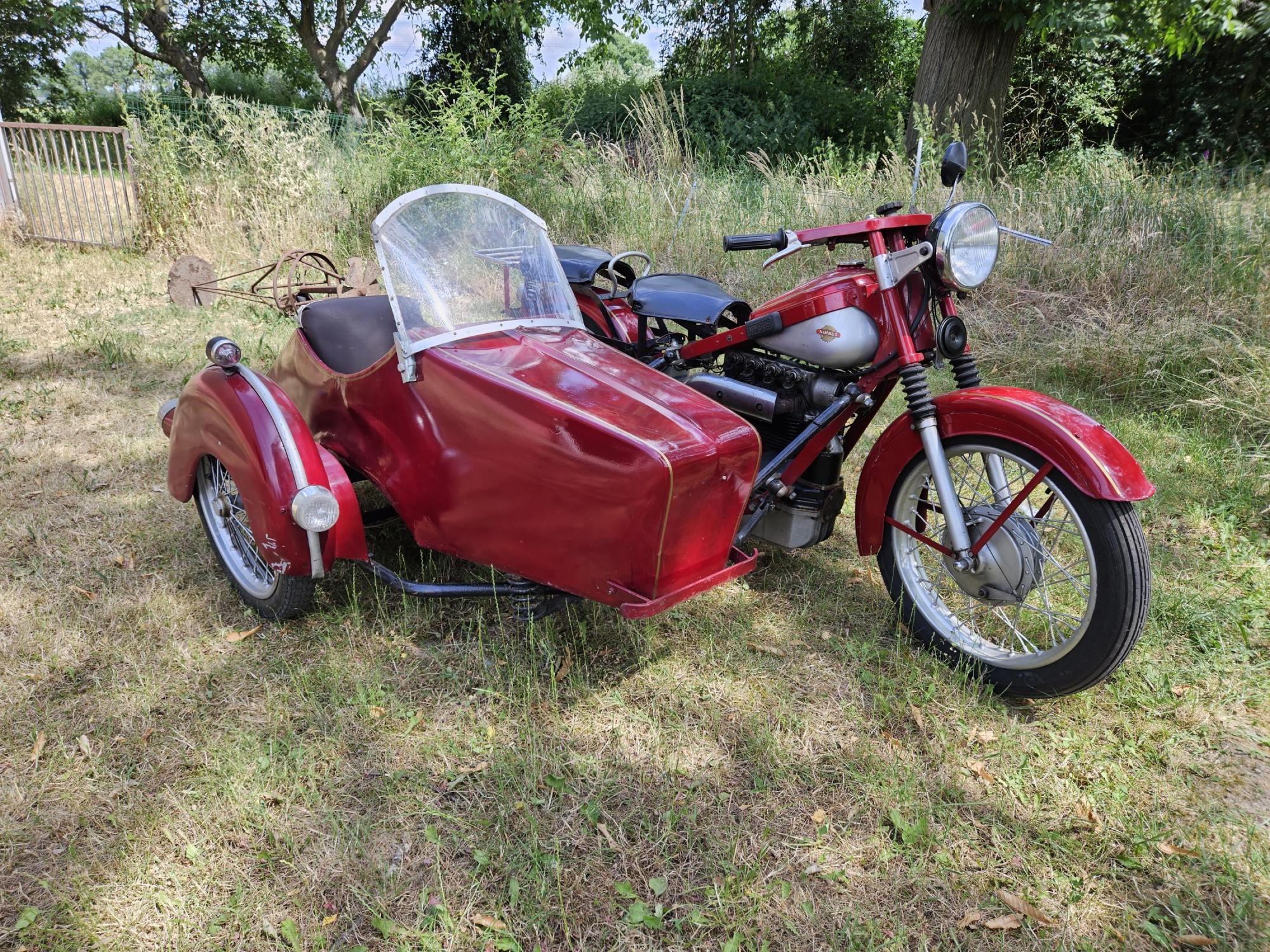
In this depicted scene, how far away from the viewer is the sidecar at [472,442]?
89.4 inches

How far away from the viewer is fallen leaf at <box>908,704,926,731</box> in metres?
2.49

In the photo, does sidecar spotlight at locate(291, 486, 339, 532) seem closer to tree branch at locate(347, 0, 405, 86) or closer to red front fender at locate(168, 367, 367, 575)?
red front fender at locate(168, 367, 367, 575)

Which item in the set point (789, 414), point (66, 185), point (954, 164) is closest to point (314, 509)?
point (789, 414)

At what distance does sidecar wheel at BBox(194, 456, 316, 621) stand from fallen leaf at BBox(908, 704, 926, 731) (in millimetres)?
2015

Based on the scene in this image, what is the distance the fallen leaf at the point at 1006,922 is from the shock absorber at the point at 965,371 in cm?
154

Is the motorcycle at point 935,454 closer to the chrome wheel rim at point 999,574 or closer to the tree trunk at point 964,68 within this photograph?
the chrome wheel rim at point 999,574

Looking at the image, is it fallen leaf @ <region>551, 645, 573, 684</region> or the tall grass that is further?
the tall grass

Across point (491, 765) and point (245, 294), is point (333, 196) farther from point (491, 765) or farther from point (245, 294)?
point (491, 765)

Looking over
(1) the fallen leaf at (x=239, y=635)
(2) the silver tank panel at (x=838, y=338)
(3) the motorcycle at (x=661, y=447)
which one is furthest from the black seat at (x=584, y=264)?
(1) the fallen leaf at (x=239, y=635)

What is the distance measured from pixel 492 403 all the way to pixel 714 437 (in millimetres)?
654

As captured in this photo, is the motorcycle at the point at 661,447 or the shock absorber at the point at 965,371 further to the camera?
the shock absorber at the point at 965,371

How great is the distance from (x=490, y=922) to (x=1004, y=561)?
5.80ft

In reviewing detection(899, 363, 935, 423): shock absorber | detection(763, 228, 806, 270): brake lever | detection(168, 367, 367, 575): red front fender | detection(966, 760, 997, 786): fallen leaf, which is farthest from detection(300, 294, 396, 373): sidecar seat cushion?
detection(966, 760, 997, 786): fallen leaf

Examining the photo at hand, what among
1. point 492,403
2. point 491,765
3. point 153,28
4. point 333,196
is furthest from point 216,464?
point 153,28
